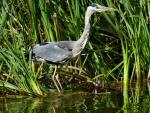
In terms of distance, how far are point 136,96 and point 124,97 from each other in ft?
0.48

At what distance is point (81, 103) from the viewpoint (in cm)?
563

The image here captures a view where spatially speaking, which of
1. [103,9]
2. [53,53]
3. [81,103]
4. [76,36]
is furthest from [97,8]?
[81,103]

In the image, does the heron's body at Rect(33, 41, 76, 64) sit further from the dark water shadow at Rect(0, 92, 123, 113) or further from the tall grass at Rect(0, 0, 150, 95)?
the dark water shadow at Rect(0, 92, 123, 113)

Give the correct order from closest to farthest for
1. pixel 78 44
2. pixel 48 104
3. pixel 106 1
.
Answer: pixel 48 104 → pixel 78 44 → pixel 106 1

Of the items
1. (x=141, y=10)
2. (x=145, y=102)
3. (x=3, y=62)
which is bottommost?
(x=145, y=102)

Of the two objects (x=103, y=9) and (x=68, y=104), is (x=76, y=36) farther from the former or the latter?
(x=68, y=104)

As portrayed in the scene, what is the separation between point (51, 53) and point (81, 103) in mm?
1080

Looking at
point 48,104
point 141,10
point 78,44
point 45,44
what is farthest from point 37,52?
point 141,10

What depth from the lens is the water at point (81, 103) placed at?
17.0ft

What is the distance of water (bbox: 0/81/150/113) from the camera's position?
17.0 ft

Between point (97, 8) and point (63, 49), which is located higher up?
point (97, 8)

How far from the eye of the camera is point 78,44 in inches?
249

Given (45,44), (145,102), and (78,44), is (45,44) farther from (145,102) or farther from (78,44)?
(145,102)

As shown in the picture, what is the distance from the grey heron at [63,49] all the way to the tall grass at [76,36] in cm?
16
